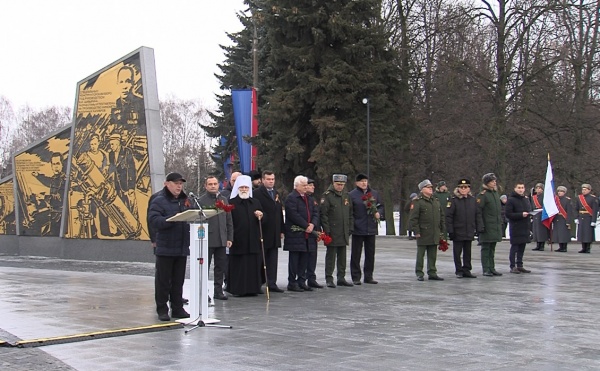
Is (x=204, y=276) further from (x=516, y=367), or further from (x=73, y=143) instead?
(x=73, y=143)

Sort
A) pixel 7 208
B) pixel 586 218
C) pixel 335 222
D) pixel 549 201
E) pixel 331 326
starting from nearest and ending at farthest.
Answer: pixel 331 326, pixel 335 222, pixel 549 201, pixel 586 218, pixel 7 208

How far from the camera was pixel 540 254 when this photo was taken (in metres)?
23.0

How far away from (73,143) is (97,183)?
4.76ft

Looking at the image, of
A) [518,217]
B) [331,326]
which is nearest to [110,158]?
[518,217]

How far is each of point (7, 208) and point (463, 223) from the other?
14522 mm

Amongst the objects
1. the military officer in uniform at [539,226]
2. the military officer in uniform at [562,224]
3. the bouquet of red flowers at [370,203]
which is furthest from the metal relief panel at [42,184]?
the military officer in uniform at [562,224]

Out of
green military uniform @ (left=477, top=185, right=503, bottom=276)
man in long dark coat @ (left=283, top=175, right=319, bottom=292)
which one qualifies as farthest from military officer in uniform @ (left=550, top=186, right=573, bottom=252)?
man in long dark coat @ (left=283, top=175, right=319, bottom=292)

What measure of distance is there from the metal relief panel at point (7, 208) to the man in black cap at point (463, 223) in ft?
45.1

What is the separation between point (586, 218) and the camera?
78.7ft

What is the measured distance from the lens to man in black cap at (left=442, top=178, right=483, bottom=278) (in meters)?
15.8

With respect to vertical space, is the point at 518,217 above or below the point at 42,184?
below

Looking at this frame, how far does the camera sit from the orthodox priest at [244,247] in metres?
12.7

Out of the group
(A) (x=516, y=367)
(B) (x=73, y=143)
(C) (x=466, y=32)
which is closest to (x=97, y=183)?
(B) (x=73, y=143)

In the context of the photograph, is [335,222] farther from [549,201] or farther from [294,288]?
[549,201]
